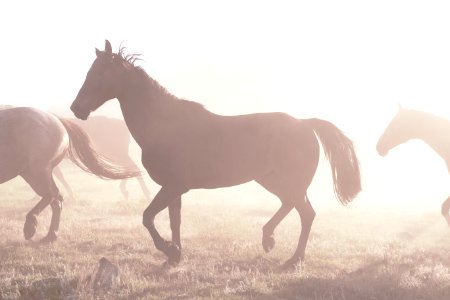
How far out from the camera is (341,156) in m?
7.30

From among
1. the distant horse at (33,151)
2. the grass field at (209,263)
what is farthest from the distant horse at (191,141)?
the distant horse at (33,151)

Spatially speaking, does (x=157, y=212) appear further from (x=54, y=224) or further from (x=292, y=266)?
(x=54, y=224)

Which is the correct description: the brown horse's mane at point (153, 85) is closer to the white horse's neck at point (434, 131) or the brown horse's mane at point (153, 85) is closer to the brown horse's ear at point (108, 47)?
the brown horse's ear at point (108, 47)

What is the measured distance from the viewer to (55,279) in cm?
528

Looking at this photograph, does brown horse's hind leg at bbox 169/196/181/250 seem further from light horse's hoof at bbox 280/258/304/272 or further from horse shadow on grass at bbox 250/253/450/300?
horse shadow on grass at bbox 250/253/450/300

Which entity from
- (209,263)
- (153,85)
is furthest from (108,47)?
(209,263)

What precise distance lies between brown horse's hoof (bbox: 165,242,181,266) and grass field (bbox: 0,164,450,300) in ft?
0.53

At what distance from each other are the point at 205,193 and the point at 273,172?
16.2 meters

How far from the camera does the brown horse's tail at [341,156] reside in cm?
727

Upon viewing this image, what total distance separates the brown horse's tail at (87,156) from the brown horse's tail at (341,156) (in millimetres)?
3890

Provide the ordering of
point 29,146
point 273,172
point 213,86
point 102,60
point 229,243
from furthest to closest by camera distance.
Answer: point 213,86 → point 229,243 → point 29,146 → point 273,172 → point 102,60

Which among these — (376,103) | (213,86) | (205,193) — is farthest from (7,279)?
(213,86)

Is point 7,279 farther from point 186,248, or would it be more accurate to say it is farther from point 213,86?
point 213,86

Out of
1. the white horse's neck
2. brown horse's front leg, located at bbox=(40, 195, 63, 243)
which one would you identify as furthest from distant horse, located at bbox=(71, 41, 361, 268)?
the white horse's neck
